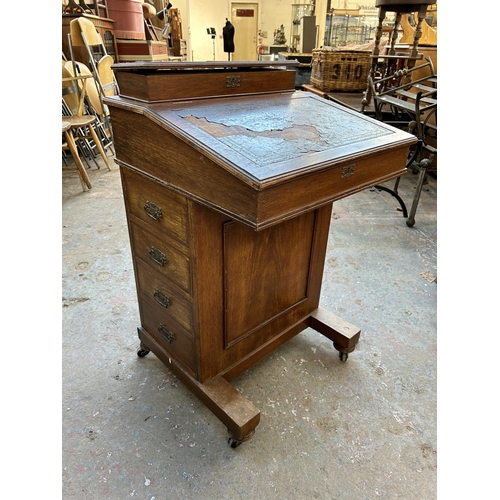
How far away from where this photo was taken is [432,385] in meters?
1.62

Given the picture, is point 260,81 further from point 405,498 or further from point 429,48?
point 429,48

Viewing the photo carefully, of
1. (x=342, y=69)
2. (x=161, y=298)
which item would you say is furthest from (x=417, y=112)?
(x=161, y=298)

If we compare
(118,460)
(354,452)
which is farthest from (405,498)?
(118,460)

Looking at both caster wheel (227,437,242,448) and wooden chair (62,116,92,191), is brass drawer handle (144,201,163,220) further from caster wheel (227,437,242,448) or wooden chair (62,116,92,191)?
wooden chair (62,116,92,191)

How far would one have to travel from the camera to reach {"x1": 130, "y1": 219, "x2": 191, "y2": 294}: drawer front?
1.21 metres

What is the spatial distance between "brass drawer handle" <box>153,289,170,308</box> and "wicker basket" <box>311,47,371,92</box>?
4.12 metres

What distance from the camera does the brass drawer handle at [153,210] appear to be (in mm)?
1192

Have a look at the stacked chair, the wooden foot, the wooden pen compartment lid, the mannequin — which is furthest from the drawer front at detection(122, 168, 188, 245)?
the mannequin

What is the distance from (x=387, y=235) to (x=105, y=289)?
6.83 feet

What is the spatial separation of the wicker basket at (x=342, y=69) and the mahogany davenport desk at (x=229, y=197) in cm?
361

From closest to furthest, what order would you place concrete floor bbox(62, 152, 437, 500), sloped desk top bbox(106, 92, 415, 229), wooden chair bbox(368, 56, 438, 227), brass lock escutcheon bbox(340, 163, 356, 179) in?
1. sloped desk top bbox(106, 92, 415, 229)
2. brass lock escutcheon bbox(340, 163, 356, 179)
3. concrete floor bbox(62, 152, 437, 500)
4. wooden chair bbox(368, 56, 438, 227)

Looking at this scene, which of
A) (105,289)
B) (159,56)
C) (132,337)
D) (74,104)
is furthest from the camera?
(159,56)

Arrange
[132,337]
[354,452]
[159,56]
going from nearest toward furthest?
[354,452]
[132,337]
[159,56]

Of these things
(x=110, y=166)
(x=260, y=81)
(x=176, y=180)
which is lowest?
(x=110, y=166)
